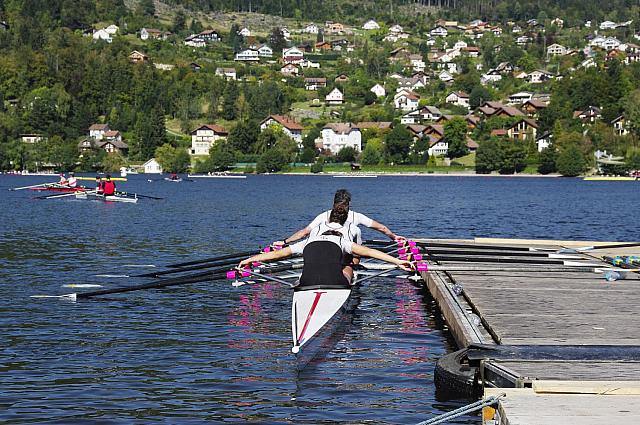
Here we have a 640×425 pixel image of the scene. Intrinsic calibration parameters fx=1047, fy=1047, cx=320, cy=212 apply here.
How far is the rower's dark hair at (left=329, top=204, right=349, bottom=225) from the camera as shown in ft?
58.1

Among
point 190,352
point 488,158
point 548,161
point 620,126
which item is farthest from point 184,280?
point 620,126

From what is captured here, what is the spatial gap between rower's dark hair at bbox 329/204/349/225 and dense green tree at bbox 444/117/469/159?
17806 cm

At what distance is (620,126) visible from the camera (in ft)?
648

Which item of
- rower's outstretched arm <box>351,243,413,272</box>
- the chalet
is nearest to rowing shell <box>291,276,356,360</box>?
rower's outstretched arm <box>351,243,413,272</box>

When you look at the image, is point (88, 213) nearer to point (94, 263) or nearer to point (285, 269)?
point (94, 263)

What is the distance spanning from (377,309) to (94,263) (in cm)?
1346

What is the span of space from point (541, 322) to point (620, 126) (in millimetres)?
189818

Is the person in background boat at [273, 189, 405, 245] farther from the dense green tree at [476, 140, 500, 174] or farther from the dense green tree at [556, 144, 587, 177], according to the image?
the dense green tree at [476, 140, 500, 174]

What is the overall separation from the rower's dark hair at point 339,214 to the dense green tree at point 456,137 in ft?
584

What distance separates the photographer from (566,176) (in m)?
176

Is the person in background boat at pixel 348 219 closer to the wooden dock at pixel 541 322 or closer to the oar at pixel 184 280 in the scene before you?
the oar at pixel 184 280

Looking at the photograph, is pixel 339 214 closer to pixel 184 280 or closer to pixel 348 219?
pixel 348 219

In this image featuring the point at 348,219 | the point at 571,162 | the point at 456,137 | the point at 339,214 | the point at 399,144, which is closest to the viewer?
the point at 339,214

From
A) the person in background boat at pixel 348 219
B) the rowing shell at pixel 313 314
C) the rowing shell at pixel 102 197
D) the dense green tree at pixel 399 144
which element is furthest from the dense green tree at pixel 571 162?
the rowing shell at pixel 313 314
